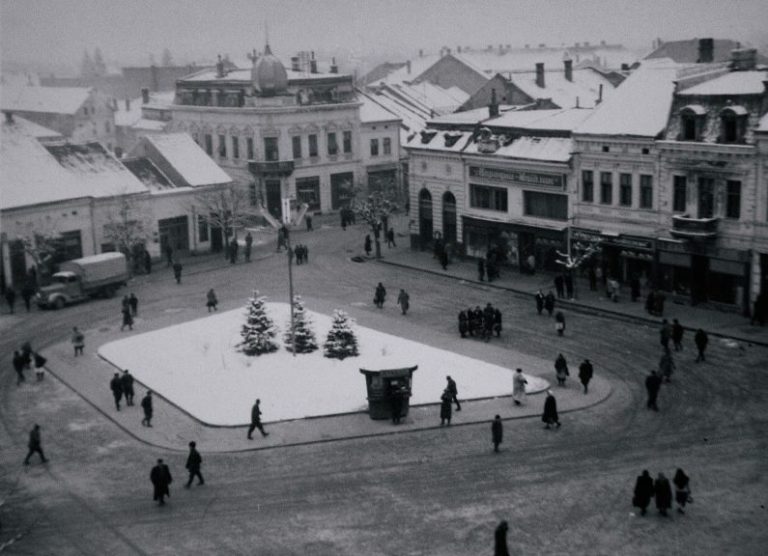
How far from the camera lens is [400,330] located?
42250mm

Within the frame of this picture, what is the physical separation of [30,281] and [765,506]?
1574 inches

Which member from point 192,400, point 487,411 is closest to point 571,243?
point 487,411

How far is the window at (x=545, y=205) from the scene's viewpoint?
5112 centimetres

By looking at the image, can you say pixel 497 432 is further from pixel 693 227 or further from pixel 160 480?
pixel 693 227

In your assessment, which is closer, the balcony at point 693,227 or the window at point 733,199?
the window at point 733,199

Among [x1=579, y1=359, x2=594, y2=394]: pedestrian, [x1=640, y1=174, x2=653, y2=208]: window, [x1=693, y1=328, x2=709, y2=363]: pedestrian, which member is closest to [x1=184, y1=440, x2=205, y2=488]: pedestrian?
[x1=579, y1=359, x2=594, y2=394]: pedestrian

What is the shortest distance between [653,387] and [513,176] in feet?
79.6

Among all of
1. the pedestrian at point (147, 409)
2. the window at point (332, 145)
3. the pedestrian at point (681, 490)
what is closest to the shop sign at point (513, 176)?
the window at point (332, 145)

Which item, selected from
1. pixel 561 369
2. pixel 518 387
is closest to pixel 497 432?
pixel 518 387

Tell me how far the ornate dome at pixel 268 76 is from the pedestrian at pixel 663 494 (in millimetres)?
57387

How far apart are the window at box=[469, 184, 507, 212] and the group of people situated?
50.0ft

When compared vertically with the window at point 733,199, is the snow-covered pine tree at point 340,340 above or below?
below

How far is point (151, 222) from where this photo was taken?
59.7m

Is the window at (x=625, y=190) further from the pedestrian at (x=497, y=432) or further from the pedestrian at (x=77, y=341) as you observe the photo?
the pedestrian at (x=77, y=341)
